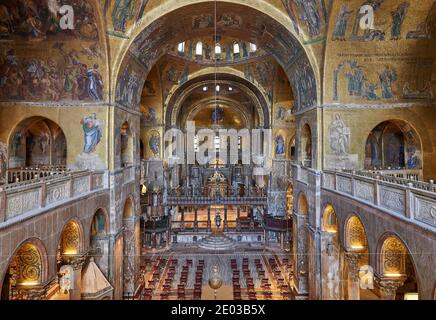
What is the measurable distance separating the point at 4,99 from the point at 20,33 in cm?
303

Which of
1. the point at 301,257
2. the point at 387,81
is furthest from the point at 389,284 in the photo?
the point at 387,81

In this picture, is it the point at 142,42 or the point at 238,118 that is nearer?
the point at 142,42

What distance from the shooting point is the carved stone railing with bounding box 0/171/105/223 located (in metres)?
7.82

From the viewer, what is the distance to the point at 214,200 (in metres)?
28.4

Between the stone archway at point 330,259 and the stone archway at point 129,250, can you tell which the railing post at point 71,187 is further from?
the stone archway at point 330,259

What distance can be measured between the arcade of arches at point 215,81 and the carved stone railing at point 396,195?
0.16 ft

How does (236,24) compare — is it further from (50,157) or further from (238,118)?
(238,118)

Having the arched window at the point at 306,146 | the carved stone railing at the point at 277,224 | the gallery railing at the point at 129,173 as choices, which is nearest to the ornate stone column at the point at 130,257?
the gallery railing at the point at 129,173

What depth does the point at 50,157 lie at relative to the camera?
18.5 meters

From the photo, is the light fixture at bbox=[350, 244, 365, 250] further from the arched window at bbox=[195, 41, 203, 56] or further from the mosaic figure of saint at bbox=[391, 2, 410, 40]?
the arched window at bbox=[195, 41, 203, 56]

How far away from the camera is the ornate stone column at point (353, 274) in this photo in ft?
42.1

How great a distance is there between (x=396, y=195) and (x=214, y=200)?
2015 cm

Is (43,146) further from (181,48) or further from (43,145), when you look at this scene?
(181,48)
